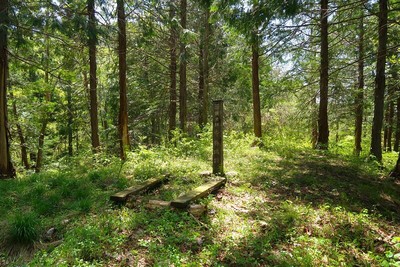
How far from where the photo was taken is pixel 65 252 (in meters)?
3.44

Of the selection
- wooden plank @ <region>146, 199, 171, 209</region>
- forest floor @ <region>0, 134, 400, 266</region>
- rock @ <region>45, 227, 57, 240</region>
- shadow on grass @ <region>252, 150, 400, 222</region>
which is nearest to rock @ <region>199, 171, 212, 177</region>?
forest floor @ <region>0, 134, 400, 266</region>

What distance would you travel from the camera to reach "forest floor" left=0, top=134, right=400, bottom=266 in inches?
137

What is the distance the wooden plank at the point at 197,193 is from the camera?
453 cm

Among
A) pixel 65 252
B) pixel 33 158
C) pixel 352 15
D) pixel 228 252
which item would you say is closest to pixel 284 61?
A: pixel 352 15

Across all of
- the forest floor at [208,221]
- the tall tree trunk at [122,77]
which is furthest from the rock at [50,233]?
the tall tree trunk at [122,77]

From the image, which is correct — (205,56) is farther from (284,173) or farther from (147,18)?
(284,173)

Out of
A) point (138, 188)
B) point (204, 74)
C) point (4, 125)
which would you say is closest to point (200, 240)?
point (138, 188)

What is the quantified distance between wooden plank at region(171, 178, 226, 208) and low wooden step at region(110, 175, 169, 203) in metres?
0.96

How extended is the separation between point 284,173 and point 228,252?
159 inches

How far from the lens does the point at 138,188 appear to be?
5.37 meters

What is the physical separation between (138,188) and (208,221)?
1.68 meters

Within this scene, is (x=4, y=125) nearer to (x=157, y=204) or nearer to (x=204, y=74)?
(x=157, y=204)

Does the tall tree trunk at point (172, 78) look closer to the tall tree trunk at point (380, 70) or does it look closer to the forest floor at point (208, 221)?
the forest floor at point (208, 221)

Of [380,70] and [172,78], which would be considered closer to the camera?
[380,70]
